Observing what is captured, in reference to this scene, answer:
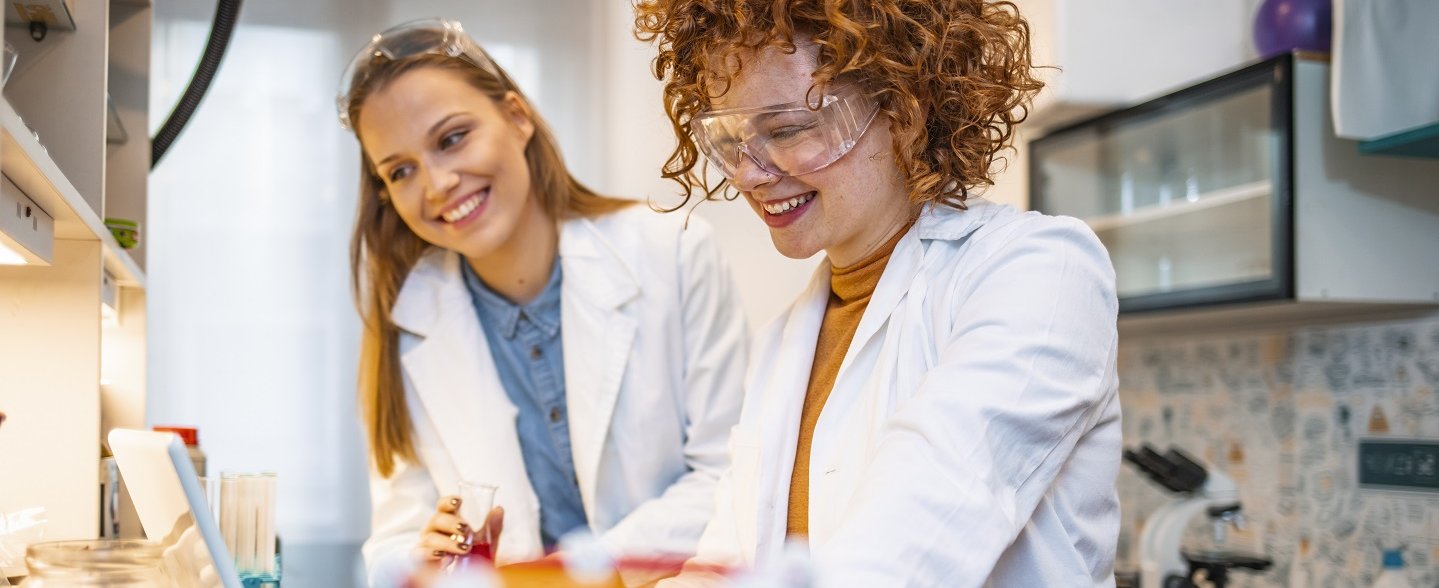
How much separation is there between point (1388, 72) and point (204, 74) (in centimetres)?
187

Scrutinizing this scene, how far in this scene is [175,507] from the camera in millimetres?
913

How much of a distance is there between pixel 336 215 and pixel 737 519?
2.88 m

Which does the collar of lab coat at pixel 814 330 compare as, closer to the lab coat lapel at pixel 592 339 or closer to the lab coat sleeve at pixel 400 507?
the lab coat lapel at pixel 592 339

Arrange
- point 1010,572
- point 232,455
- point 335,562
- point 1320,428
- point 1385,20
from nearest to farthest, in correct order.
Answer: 1. point 1010,572
2. point 1385,20
3. point 1320,428
4. point 335,562
5. point 232,455

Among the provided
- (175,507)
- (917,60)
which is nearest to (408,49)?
(917,60)

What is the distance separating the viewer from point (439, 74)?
76.8 inches

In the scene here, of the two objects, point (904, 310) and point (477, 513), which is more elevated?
point (904, 310)

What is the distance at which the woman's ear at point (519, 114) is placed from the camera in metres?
2.04

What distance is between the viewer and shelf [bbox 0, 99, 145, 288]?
92 centimetres

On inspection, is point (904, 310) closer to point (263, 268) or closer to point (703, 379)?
point (703, 379)

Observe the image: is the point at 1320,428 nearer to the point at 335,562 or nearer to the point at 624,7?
the point at 335,562

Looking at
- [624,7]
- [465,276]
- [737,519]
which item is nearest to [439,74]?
[465,276]

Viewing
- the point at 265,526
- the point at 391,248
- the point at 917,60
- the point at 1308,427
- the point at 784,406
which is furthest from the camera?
the point at 1308,427

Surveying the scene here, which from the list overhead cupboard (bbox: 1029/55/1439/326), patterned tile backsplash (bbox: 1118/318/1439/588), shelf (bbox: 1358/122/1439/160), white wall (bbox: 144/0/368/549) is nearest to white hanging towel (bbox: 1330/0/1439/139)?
shelf (bbox: 1358/122/1439/160)
